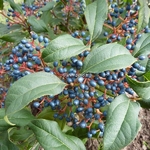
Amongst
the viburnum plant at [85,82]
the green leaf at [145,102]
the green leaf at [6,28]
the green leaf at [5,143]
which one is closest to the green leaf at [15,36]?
the green leaf at [6,28]

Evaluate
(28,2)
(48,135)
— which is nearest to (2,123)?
(48,135)

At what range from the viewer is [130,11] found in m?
1.32

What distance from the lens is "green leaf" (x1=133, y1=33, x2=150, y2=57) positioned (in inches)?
43.0

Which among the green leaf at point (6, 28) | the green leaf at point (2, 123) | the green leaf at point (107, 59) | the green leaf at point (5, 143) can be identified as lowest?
the green leaf at point (5, 143)

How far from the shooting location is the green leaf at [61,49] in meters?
0.95

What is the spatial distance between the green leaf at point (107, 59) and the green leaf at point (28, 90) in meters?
0.13

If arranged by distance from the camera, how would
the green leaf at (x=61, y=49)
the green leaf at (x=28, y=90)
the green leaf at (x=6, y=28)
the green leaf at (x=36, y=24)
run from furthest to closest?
the green leaf at (x=6, y=28)
the green leaf at (x=36, y=24)
the green leaf at (x=61, y=49)
the green leaf at (x=28, y=90)

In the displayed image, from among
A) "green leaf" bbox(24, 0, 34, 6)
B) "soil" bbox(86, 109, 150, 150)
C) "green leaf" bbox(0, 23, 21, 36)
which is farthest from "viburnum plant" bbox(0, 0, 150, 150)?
"soil" bbox(86, 109, 150, 150)

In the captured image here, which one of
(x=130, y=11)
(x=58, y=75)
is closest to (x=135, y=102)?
(x=58, y=75)

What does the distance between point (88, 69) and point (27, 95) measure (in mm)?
222

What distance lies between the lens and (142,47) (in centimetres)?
111

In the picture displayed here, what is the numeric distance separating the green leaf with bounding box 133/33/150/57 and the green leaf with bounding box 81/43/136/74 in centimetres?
18

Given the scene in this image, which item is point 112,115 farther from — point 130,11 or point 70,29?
point 70,29

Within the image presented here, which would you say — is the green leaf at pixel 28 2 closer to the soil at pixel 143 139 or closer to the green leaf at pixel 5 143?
the green leaf at pixel 5 143
